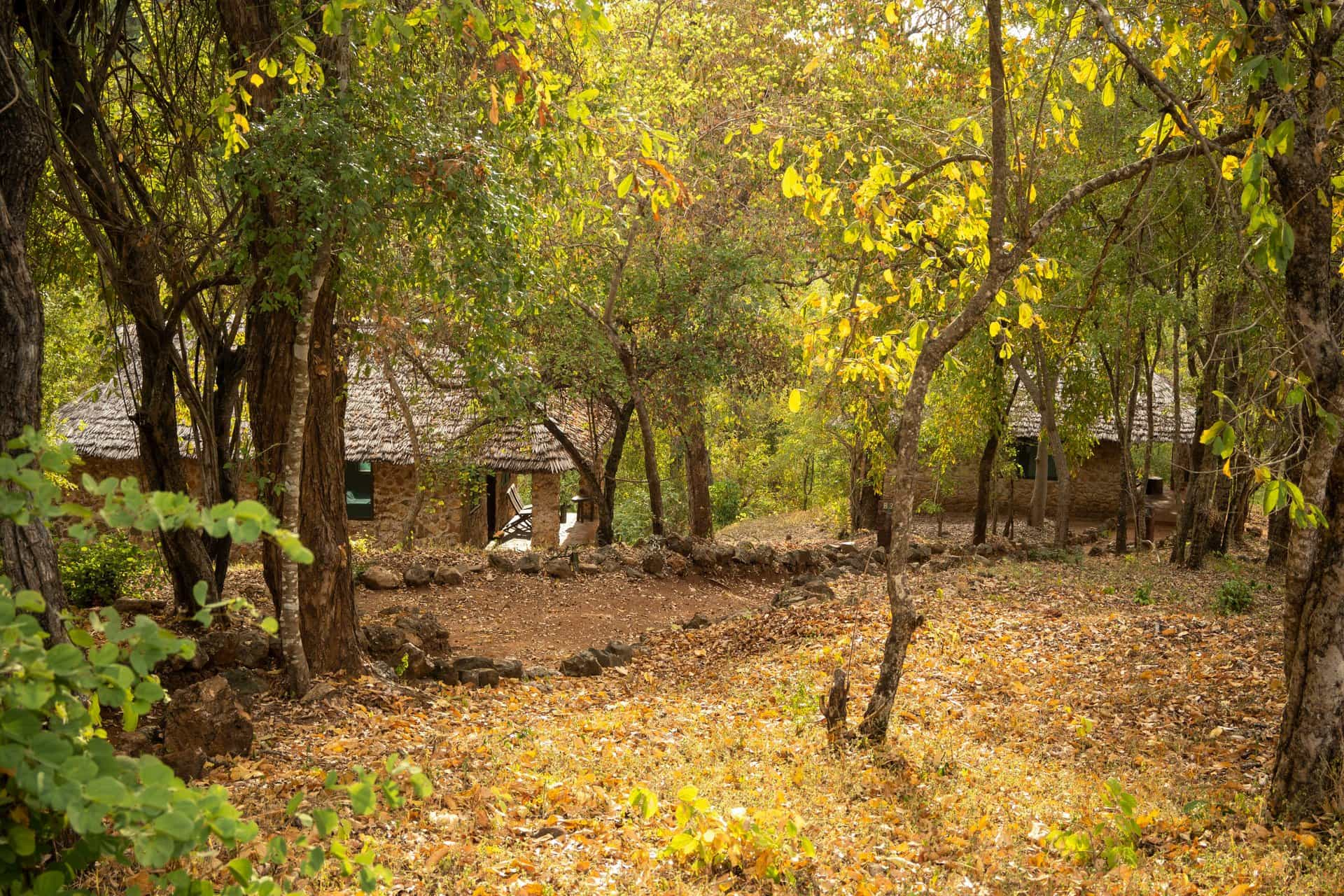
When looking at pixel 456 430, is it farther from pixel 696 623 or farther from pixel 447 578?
pixel 696 623

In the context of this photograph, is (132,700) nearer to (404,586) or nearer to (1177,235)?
(404,586)

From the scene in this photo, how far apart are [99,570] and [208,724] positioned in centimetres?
478

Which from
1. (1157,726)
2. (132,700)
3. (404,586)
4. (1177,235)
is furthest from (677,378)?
(132,700)

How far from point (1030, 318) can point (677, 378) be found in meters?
8.88

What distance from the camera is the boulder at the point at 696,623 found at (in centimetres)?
988

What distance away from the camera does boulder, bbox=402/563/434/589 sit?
11.0 metres

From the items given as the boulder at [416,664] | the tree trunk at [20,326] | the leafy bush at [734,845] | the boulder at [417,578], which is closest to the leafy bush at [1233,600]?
the leafy bush at [734,845]

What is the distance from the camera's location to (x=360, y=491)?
60.2 ft

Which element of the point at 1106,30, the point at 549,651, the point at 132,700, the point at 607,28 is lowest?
the point at 549,651

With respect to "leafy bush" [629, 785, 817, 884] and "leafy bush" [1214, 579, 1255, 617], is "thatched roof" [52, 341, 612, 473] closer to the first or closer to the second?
"leafy bush" [1214, 579, 1255, 617]

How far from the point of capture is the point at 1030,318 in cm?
535

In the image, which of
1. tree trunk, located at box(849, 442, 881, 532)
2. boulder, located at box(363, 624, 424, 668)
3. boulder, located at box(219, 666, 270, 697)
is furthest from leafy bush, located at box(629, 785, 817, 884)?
tree trunk, located at box(849, 442, 881, 532)

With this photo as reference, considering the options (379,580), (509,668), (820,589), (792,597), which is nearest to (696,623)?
(792,597)

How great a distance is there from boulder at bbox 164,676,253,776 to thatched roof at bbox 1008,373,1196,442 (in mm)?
17070
